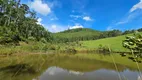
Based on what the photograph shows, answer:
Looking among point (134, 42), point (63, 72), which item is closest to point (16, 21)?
point (63, 72)

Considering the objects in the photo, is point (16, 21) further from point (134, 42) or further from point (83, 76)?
point (134, 42)

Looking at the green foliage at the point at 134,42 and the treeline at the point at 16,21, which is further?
the treeline at the point at 16,21

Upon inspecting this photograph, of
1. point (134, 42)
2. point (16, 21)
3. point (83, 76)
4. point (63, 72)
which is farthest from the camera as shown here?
point (16, 21)

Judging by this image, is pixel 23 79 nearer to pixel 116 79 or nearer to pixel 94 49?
pixel 116 79

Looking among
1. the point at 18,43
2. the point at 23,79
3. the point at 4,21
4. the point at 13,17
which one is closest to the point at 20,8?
the point at 13,17

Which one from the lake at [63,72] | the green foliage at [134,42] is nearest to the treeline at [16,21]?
the lake at [63,72]

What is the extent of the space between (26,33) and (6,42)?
13.7m

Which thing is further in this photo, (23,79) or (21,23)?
(21,23)

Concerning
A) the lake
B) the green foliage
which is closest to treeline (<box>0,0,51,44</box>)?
the lake

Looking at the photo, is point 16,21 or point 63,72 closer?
point 63,72

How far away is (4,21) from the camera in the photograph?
4691cm

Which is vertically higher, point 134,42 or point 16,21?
point 16,21

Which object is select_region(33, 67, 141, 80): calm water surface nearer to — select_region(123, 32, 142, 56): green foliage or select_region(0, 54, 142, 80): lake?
select_region(0, 54, 142, 80): lake

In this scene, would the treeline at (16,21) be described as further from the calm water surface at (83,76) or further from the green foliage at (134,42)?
the green foliage at (134,42)
